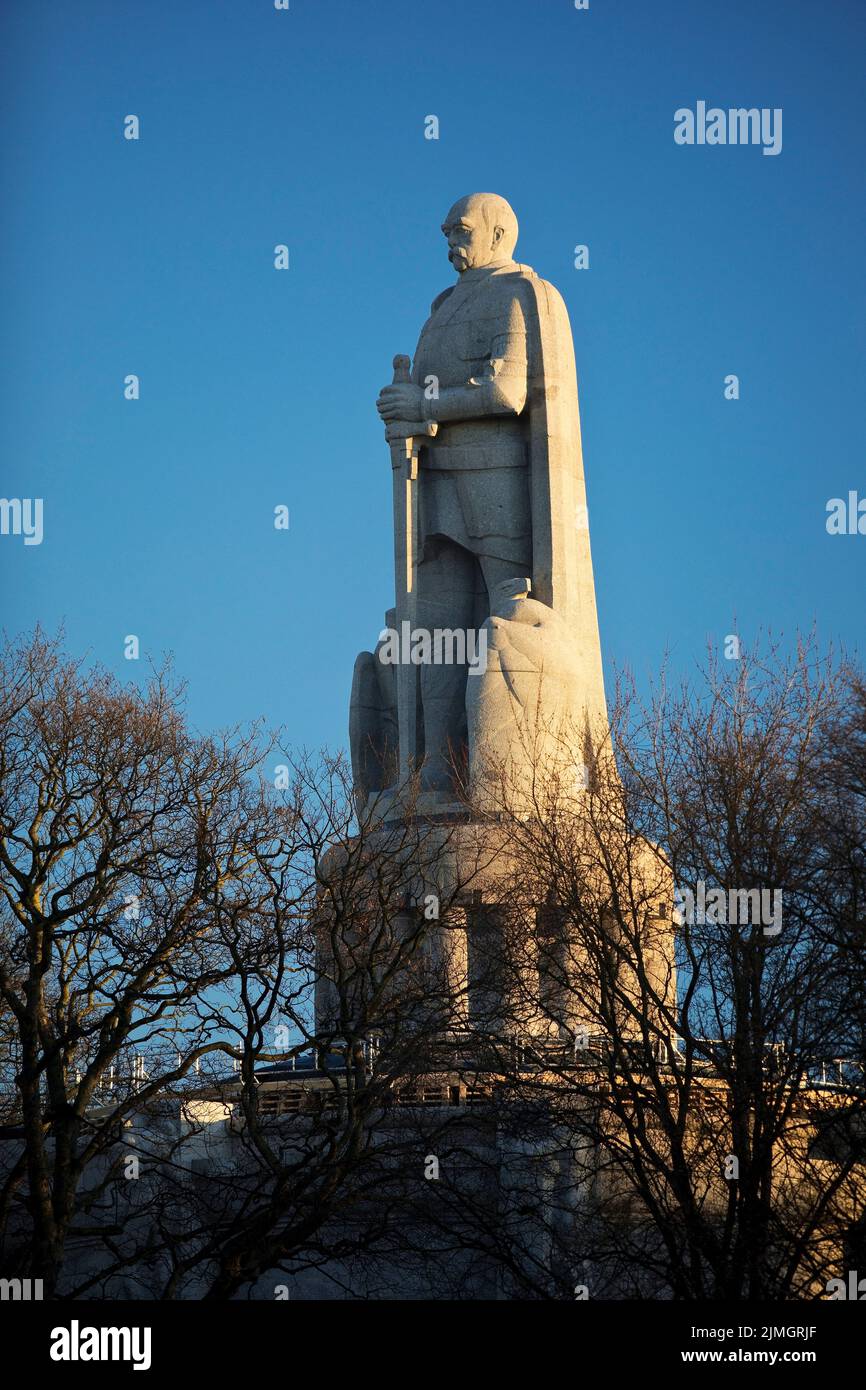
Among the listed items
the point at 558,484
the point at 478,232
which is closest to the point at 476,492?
the point at 558,484

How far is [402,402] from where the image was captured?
27281 millimetres

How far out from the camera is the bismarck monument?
83.9 ft

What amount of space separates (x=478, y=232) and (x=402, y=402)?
2.36 m

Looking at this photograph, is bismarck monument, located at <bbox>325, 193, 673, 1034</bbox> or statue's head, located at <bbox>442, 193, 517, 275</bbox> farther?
statue's head, located at <bbox>442, 193, 517, 275</bbox>

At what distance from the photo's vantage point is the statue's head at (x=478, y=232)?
2792 cm

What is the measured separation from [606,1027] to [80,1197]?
4889mm

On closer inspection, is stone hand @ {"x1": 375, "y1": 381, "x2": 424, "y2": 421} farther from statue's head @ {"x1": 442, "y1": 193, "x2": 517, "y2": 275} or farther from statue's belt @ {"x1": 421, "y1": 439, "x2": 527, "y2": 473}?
statue's head @ {"x1": 442, "y1": 193, "x2": 517, "y2": 275}

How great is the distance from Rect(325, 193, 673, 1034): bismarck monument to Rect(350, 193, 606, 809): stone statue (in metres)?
0.02

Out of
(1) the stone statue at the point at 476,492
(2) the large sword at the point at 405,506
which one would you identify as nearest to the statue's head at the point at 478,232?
(1) the stone statue at the point at 476,492

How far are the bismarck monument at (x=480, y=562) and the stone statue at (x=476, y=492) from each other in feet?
0.06

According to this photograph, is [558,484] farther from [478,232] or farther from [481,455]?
[478,232]

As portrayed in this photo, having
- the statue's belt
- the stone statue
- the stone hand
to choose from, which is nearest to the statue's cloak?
the stone statue

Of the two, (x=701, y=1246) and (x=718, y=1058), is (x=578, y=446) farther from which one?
(x=701, y=1246)

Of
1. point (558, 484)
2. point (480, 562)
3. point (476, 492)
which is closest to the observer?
point (558, 484)
